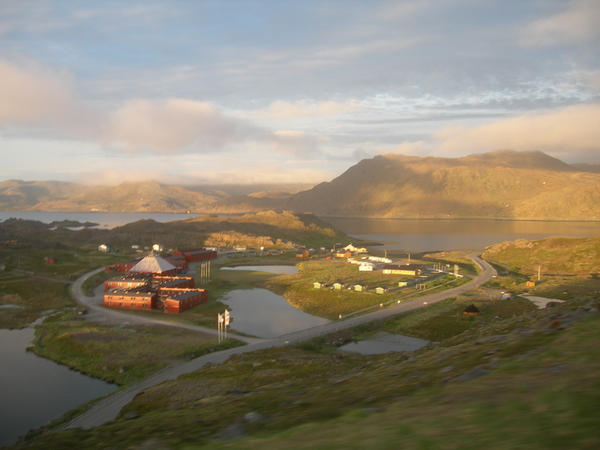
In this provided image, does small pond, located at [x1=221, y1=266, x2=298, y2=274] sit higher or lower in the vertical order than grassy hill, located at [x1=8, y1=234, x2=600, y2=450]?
lower

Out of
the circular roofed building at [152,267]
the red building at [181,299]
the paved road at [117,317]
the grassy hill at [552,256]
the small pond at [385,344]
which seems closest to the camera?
the small pond at [385,344]

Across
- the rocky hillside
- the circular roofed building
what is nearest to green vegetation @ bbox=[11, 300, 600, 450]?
the circular roofed building

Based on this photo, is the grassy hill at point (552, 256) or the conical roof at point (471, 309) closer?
the conical roof at point (471, 309)

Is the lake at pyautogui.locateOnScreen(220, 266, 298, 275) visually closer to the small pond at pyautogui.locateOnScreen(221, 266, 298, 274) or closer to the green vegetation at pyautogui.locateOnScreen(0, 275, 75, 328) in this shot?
the small pond at pyautogui.locateOnScreen(221, 266, 298, 274)

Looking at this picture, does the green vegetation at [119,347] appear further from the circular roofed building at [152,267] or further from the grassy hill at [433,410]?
the circular roofed building at [152,267]

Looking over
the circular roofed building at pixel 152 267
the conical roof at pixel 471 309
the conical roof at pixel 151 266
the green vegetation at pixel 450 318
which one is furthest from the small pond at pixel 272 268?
the conical roof at pixel 471 309

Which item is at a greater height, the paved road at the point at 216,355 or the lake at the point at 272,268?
the paved road at the point at 216,355

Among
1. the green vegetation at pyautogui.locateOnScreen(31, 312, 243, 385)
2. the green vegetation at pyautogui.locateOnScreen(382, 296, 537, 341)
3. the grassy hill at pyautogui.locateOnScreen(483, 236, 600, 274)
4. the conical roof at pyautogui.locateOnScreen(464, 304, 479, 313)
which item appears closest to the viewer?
the green vegetation at pyautogui.locateOnScreen(31, 312, 243, 385)
